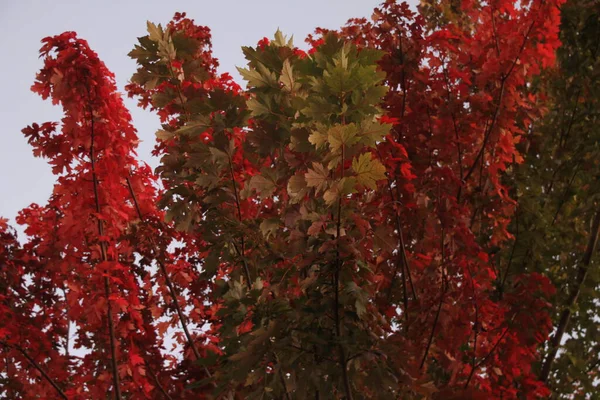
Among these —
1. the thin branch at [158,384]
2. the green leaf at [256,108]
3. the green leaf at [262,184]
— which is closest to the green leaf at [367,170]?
the green leaf at [262,184]

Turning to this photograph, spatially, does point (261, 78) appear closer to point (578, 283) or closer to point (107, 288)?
point (107, 288)

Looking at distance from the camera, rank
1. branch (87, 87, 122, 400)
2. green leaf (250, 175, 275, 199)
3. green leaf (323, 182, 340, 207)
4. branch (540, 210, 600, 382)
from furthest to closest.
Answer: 1. branch (540, 210, 600, 382)
2. branch (87, 87, 122, 400)
3. green leaf (250, 175, 275, 199)
4. green leaf (323, 182, 340, 207)

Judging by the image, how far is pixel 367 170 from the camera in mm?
3160

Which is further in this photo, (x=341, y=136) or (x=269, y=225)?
(x=269, y=225)

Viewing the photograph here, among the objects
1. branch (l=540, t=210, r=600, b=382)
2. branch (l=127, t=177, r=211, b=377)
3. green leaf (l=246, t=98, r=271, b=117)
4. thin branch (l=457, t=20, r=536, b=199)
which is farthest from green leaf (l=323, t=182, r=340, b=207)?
branch (l=540, t=210, r=600, b=382)

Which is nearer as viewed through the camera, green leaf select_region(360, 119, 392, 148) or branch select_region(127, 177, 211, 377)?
green leaf select_region(360, 119, 392, 148)

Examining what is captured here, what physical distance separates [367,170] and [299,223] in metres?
0.41

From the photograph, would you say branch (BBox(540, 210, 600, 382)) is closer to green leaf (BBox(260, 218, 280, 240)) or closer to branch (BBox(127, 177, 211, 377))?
branch (BBox(127, 177, 211, 377))

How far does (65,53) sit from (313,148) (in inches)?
102

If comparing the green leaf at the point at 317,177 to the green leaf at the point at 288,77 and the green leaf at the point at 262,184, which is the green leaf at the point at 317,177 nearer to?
the green leaf at the point at 262,184

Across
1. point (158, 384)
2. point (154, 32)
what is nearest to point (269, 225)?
point (154, 32)

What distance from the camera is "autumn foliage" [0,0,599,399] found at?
324 centimetres

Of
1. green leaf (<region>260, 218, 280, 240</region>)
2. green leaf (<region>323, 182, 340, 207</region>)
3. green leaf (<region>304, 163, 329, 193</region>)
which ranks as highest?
green leaf (<region>260, 218, 280, 240</region>)

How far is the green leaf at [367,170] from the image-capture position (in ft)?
10.3
